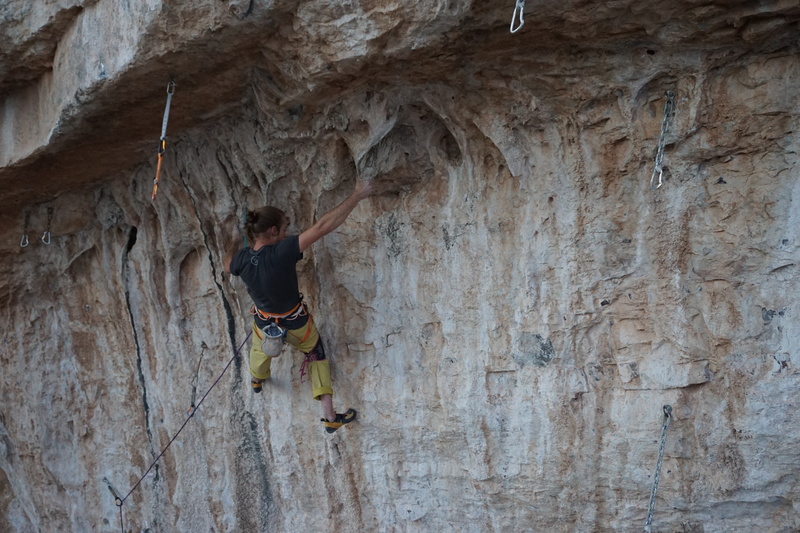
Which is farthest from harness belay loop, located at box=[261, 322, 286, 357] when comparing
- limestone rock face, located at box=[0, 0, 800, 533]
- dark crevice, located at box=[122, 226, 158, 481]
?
dark crevice, located at box=[122, 226, 158, 481]

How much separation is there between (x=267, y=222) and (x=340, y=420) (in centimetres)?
118

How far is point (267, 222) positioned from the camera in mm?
3846

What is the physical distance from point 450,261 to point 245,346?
1546 millimetres

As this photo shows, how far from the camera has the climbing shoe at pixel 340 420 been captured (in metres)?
4.12

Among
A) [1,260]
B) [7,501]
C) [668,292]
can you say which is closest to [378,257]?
[668,292]

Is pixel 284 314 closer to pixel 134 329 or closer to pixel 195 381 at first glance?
pixel 195 381

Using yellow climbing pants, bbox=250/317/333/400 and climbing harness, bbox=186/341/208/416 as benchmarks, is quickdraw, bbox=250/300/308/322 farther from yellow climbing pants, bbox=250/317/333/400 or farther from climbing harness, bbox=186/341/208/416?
climbing harness, bbox=186/341/208/416

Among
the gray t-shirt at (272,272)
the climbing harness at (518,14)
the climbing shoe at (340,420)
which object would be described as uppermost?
the climbing harness at (518,14)

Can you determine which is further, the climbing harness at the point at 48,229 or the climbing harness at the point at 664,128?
the climbing harness at the point at 48,229

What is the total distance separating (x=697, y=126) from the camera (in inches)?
126

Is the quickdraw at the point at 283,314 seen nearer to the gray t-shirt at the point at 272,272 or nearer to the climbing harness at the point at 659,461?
the gray t-shirt at the point at 272,272

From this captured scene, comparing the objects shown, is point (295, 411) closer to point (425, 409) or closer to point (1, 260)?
point (425, 409)

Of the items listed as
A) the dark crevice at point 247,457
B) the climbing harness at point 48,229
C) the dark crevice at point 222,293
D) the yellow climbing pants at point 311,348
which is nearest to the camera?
the yellow climbing pants at point 311,348

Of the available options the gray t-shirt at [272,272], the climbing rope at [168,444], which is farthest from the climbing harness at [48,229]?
the gray t-shirt at [272,272]
